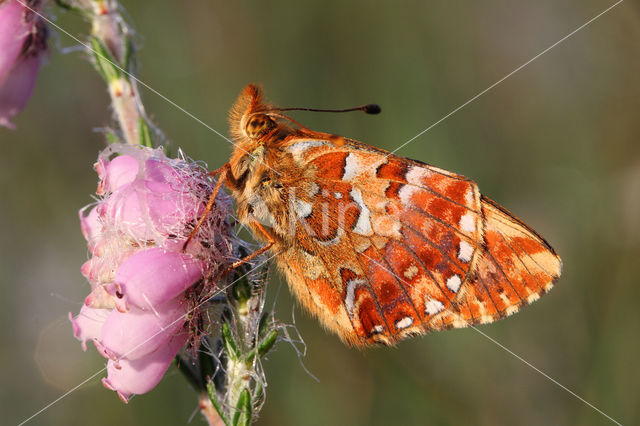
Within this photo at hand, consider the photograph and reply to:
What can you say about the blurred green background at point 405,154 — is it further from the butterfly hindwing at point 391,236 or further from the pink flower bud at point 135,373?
the pink flower bud at point 135,373

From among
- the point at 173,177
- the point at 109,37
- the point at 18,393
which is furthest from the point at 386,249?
the point at 18,393

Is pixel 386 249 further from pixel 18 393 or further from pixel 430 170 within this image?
pixel 18 393

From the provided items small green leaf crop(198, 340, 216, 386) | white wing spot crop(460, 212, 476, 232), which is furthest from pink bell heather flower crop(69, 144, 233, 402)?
white wing spot crop(460, 212, 476, 232)

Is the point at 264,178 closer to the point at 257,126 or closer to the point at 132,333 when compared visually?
the point at 257,126

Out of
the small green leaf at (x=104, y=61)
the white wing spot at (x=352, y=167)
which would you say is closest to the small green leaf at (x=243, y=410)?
the white wing spot at (x=352, y=167)

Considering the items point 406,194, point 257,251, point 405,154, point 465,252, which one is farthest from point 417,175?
point 405,154

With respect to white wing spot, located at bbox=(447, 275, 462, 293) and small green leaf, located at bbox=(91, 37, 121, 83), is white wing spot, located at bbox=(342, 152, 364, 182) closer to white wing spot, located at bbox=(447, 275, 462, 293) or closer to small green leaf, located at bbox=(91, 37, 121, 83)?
white wing spot, located at bbox=(447, 275, 462, 293)
